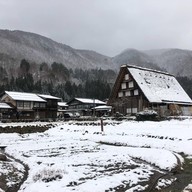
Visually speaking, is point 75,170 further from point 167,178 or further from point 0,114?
point 0,114

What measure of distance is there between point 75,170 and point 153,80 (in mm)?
41659

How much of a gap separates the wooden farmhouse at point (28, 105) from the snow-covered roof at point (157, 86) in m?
29.4

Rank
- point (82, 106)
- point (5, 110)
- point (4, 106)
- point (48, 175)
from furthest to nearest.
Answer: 1. point (82, 106)
2. point (5, 110)
3. point (4, 106)
4. point (48, 175)

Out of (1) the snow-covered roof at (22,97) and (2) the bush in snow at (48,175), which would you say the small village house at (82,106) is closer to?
(1) the snow-covered roof at (22,97)

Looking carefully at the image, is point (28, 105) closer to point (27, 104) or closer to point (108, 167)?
point (27, 104)

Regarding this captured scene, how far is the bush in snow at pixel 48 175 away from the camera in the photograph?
383 inches

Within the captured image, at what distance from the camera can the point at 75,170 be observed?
11.1m

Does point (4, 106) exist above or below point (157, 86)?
below

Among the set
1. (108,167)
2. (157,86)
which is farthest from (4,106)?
(108,167)

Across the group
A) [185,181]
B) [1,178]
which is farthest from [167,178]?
[1,178]

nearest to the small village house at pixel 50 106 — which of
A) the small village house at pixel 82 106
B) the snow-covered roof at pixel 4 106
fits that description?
the small village house at pixel 82 106

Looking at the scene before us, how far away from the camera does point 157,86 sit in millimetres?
50562

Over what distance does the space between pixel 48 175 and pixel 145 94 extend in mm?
36847

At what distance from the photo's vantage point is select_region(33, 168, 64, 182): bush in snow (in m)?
9.72
